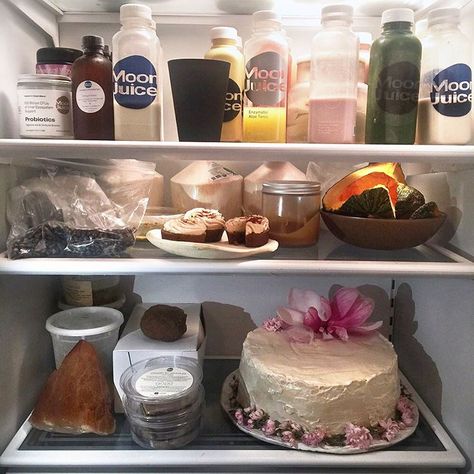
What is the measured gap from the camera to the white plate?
38.8 inches

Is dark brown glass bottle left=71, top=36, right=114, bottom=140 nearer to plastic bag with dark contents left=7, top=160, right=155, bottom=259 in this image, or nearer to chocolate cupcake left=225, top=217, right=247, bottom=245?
plastic bag with dark contents left=7, top=160, right=155, bottom=259

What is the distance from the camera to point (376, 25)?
1.28 metres

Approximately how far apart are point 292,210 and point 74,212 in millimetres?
467

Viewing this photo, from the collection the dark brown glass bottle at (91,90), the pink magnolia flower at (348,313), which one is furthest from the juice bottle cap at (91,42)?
the pink magnolia flower at (348,313)

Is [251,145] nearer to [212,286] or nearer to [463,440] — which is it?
[212,286]

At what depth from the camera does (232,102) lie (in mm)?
1058

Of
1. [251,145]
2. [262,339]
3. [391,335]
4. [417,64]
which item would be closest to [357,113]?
[417,64]

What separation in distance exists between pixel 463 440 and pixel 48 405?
87 centimetres

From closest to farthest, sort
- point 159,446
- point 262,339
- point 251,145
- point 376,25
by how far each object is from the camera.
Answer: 1. point 251,145
2. point 159,446
3. point 262,339
4. point 376,25

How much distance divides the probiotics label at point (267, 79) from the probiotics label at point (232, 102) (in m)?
0.04

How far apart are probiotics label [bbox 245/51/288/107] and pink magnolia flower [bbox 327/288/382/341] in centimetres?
46

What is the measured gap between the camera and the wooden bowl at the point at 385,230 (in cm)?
101

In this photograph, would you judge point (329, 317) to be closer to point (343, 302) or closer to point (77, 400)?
point (343, 302)

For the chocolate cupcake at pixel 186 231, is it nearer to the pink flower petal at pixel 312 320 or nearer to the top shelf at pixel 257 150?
the top shelf at pixel 257 150
